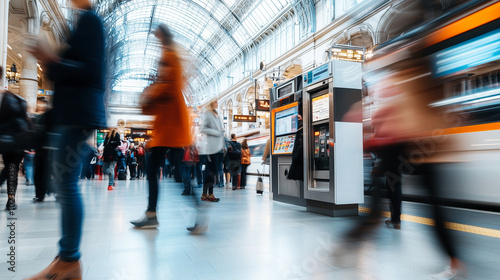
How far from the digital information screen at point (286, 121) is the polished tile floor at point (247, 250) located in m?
1.92

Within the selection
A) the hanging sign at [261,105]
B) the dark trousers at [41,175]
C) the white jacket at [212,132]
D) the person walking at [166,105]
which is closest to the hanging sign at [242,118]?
the hanging sign at [261,105]

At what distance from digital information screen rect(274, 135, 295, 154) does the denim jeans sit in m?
4.22

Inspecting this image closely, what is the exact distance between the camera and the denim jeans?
1843mm

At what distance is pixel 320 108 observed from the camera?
16.6 ft

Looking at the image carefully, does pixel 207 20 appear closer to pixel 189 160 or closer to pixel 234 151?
pixel 234 151

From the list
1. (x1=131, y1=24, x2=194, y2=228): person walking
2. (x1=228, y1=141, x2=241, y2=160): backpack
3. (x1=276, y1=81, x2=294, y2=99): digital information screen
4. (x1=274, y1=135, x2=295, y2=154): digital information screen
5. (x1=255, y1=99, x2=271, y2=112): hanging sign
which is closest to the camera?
(x1=131, y1=24, x2=194, y2=228): person walking

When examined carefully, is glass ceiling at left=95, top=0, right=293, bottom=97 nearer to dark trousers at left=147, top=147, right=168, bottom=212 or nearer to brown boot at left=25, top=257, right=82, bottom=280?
dark trousers at left=147, top=147, right=168, bottom=212

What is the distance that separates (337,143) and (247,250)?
237 cm

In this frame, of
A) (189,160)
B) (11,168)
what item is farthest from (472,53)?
(11,168)

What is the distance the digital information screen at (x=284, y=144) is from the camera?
5816 mm

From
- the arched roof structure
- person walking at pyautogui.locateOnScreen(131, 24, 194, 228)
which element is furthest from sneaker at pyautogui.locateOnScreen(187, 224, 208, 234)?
the arched roof structure

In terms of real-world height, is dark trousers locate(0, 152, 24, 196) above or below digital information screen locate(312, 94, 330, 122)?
below

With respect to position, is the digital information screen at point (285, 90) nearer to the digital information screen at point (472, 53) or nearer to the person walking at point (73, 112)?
the digital information screen at point (472, 53)

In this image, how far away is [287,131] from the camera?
5.98 meters
